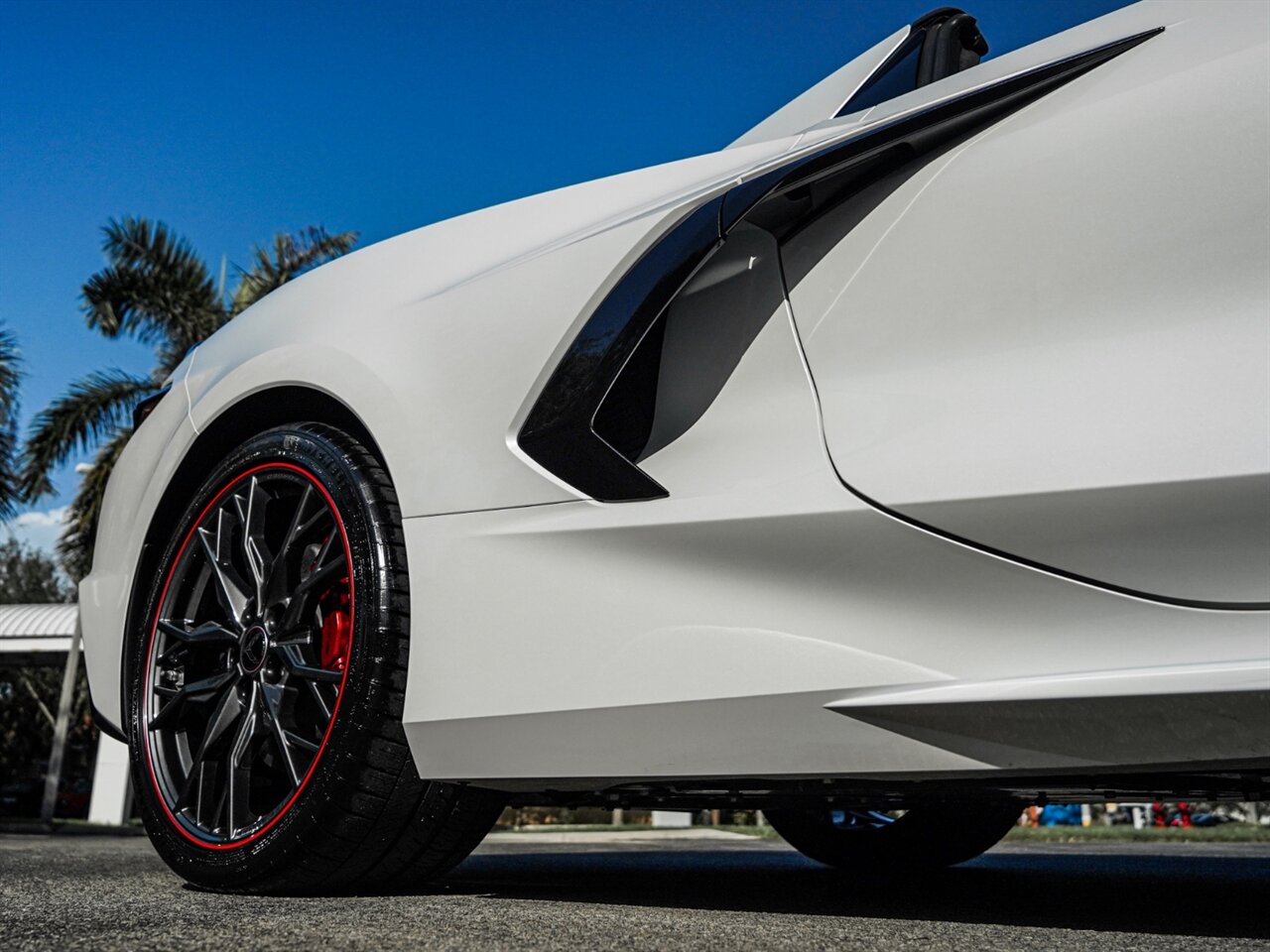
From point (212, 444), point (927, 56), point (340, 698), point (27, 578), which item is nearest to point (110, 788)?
point (212, 444)

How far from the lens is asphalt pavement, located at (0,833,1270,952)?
138 centimetres

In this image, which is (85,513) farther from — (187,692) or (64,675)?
(187,692)

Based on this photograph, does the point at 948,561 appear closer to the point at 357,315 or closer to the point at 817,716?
the point at 817,716

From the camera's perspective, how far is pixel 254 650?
2.04 metres

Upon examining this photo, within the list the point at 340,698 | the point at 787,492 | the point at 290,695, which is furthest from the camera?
the point at 290,695

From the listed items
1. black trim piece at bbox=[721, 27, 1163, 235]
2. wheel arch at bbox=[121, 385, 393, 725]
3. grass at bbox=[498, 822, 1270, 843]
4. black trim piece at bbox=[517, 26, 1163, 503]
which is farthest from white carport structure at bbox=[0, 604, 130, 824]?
black trim piece at bbox=[721, 27, 1163, 235]

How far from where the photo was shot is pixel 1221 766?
4.58ft

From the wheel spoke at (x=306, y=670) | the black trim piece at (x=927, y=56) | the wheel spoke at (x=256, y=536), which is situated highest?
the black trim piece at (x=927, y=56)

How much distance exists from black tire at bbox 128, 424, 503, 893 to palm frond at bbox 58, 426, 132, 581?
12.3 metres

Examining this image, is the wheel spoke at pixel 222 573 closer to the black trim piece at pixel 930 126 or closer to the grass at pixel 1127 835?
the black trim piece at pixel 930 126

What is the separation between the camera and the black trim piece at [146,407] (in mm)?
2602

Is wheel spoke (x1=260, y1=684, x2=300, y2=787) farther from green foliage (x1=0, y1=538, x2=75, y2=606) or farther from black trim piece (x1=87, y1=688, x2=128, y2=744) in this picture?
green foliage (x1=0, y1=538, x2=75, y2=606)

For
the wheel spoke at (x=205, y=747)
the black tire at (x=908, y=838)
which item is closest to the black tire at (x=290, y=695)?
the wheel spoke at (x=205, y=747)

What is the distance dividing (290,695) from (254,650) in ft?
0.39
